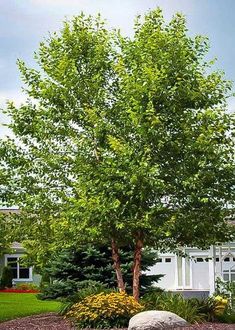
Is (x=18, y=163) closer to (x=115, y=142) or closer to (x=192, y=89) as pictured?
(x=115, y=142)

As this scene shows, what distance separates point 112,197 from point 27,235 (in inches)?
164

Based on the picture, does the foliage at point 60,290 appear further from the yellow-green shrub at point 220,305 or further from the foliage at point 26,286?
the foliage at point 26,286

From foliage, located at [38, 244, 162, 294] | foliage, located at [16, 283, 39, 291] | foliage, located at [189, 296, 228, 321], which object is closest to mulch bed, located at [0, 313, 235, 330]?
foliage, located at [189, 296, 228, 321]

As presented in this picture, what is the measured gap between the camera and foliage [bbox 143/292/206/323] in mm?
17062

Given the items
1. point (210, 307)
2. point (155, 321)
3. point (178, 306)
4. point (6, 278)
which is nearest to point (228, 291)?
point (210, 307)

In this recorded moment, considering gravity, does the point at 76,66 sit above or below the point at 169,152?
above

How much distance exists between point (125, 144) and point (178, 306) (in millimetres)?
4120

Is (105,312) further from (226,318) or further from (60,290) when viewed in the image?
(60,290)

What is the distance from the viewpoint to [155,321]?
1527cm

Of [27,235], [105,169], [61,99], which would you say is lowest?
[27,235]

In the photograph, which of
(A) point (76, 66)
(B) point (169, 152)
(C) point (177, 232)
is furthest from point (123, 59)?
(C) point (177, 232)

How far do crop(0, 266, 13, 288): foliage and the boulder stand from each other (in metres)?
23.5

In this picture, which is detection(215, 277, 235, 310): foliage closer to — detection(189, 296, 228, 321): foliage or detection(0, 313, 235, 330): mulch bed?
detection(189, 296, 228, 321): foliage

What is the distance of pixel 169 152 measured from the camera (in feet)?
59.7
